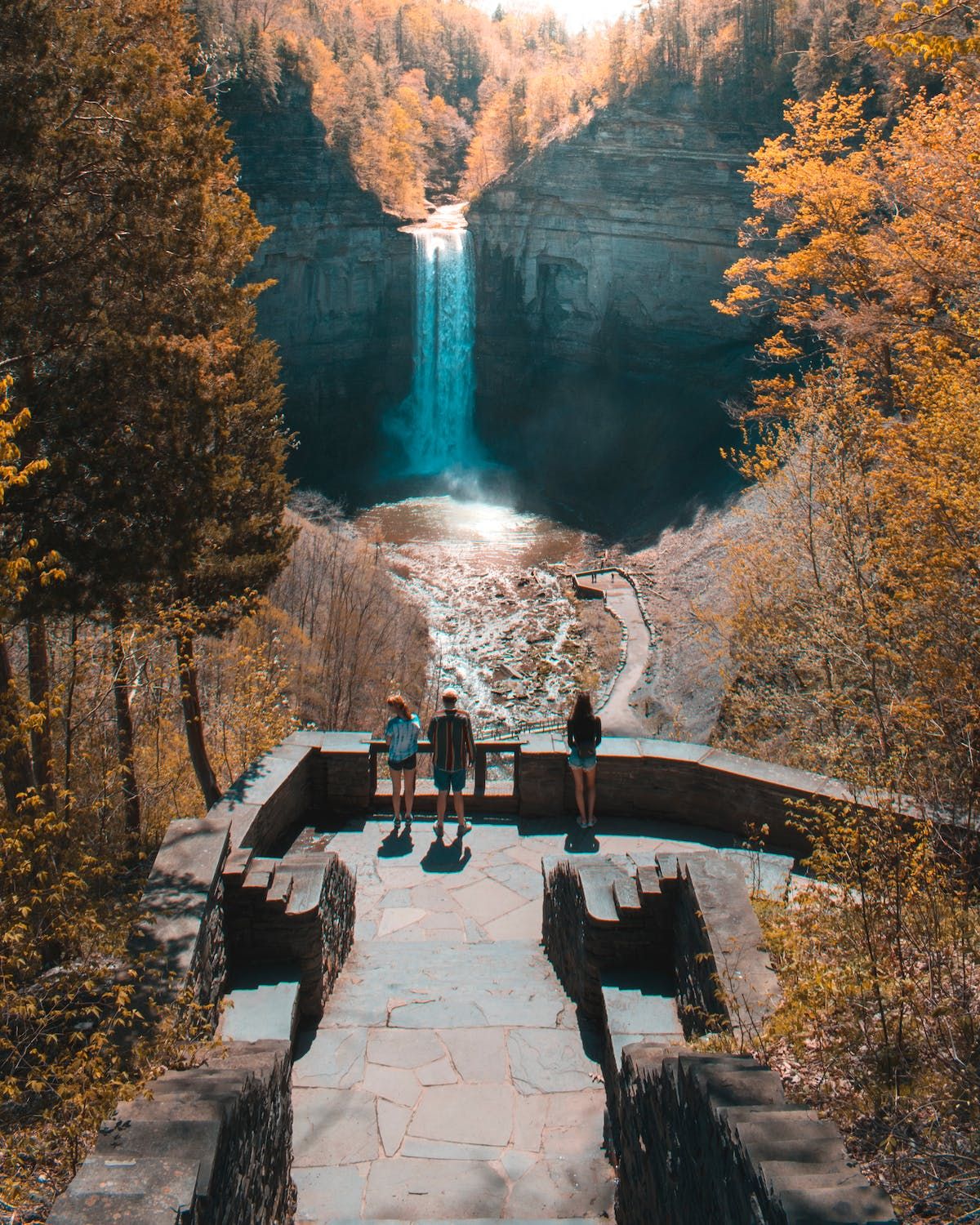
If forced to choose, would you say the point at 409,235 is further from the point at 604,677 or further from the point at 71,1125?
the point at 71,1125

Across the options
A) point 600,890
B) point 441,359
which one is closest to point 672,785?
point 600,890

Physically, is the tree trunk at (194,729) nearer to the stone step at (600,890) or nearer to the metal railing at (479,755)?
the metal railing at (479,755)

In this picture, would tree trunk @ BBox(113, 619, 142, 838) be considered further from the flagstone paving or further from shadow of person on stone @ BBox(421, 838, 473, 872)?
shadow of person on stone @ BBox(421, 838, 473, 872)

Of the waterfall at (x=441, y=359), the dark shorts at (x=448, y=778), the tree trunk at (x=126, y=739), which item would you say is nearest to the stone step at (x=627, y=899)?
the dark shorts at (x=448, y=778)

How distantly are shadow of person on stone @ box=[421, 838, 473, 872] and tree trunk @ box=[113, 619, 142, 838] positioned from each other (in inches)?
95.4

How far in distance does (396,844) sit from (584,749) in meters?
1.89

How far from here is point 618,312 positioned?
41344mm

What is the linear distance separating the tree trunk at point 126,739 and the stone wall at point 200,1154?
4362 mm

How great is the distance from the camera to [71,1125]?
12.5ft

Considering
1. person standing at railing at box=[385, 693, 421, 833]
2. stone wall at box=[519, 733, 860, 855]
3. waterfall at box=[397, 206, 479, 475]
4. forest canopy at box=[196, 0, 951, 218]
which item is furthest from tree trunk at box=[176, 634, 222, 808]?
waterfall at box=[397, 206, 479, 475]

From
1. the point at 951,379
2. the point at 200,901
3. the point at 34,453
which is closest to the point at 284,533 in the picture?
the point at 34,453

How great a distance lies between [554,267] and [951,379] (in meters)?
34.0

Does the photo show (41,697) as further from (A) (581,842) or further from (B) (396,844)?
(A) (581,842)

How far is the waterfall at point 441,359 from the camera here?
43.5 m
